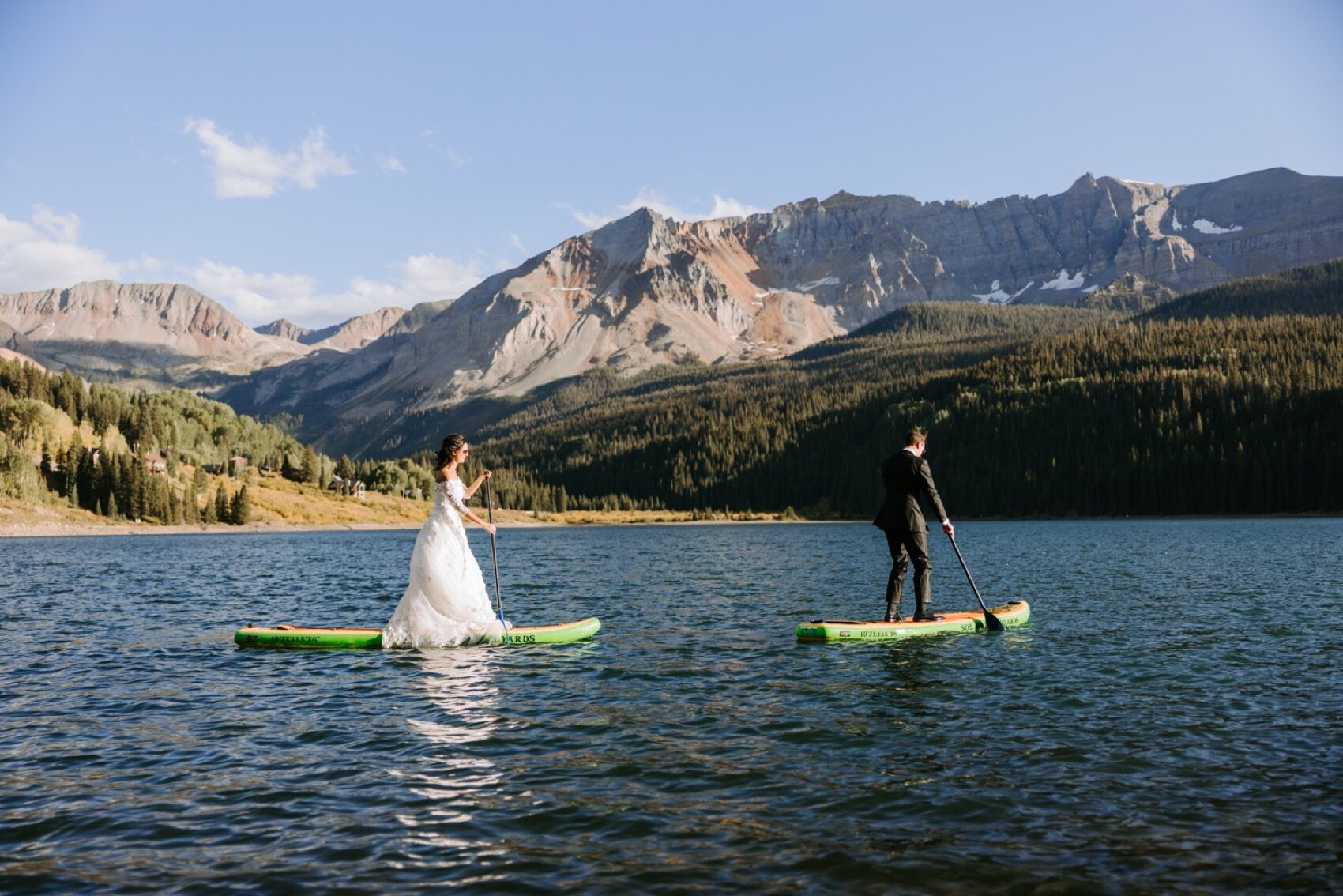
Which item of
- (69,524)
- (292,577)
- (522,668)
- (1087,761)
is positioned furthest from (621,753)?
(69,524)

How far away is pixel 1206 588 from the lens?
44594 millimetres

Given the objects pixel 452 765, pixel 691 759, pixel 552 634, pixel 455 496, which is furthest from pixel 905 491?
pixel 452 765

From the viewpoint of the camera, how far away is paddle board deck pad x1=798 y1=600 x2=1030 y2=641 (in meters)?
28.5

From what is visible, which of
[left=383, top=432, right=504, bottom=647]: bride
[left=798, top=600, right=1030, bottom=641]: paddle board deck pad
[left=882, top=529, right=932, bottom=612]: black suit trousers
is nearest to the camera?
[left=383, top=432, right=504, bottom=647]: bride

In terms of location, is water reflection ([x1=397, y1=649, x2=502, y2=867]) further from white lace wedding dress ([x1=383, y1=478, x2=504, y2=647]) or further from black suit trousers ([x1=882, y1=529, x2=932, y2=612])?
black suit trousers ([x1=882, y1=529, x2=932, y2=612])

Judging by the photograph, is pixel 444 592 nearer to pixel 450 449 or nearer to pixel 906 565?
pixel 450 449

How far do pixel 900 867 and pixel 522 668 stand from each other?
15.1 metres

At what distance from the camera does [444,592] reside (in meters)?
27.2

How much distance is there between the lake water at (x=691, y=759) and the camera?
38.1 ft

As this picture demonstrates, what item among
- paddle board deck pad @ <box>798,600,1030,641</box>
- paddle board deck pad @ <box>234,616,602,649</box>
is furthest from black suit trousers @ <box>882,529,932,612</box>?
paddle board deck pad @ <box>234,616,602,649</box>

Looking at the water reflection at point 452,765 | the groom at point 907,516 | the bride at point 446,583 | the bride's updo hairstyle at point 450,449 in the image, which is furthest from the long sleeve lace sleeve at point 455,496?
the groom at point 907,516

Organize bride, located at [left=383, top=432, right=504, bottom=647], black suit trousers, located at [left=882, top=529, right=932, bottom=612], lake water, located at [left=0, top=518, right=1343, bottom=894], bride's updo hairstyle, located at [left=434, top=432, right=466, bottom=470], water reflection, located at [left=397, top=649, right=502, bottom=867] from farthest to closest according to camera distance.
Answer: black suit trousers, located at [left=882, top=529, right=932, bottom=612] → bride, located at [left=383, top=432, right=504, bottom=647] → bride's updo hairstyle, located at [left=434, top=432, right=466, bottom=470] → water reflection, located at [left=397, top=649, right=502, bottom=867] → lake water, located at [left=0, top=518, right=1343, bottom=894]

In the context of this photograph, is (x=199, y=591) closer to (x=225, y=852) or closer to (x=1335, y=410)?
(x=225, y=852)

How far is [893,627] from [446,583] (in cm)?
1307
